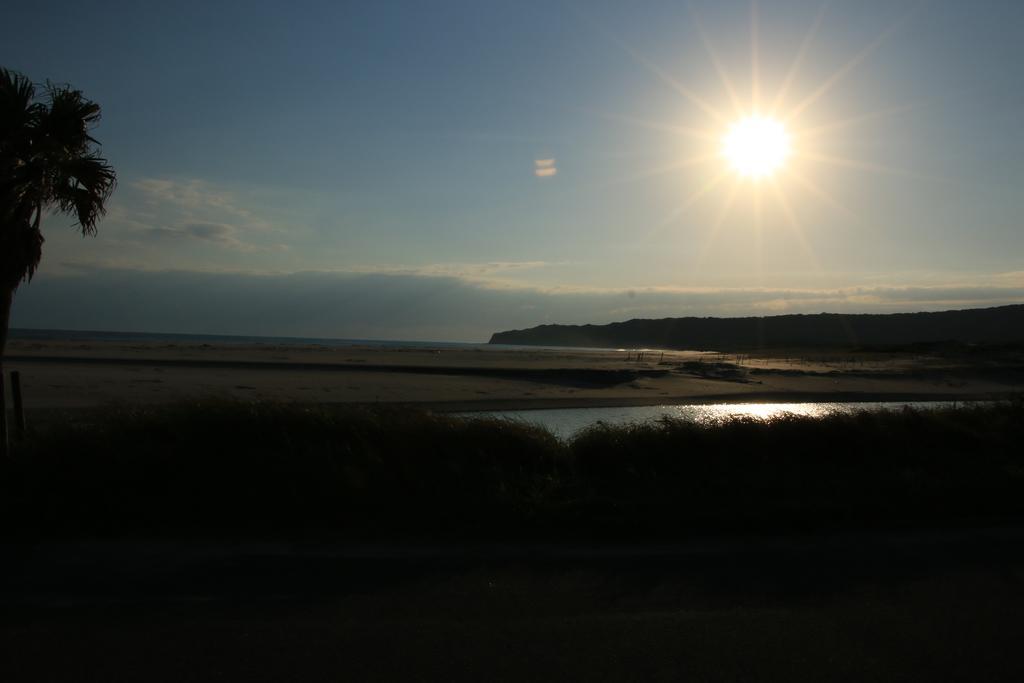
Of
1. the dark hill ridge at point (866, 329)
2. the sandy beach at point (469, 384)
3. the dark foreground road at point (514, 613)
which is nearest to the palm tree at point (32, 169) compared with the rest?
the dark foreground road at point (514, 613)

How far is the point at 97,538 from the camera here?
21.9ft

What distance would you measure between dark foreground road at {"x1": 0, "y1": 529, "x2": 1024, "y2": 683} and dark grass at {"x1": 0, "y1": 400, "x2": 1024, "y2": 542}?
761 mm

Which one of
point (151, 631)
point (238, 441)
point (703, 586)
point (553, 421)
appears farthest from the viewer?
point (553, 421)

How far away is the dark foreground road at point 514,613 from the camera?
4.24m

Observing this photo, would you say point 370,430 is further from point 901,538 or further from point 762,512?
point 901,538

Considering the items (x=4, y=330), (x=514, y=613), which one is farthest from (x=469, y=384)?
(x=514, y=613)

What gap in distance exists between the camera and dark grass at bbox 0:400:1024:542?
7.29m

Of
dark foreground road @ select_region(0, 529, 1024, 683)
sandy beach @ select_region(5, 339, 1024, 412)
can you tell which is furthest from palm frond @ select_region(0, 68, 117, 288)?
sandy beach @ select_region(5, 339, 1024, 412)

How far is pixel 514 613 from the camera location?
5062 millimetres

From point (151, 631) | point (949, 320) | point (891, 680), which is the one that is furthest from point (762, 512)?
point (949, 320)

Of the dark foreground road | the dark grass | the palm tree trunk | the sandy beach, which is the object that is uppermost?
the palm tree trunk

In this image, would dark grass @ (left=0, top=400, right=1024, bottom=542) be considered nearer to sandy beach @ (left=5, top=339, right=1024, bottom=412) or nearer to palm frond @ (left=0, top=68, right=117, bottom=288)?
palm frond @ (left=0, top=68, right=117, bottom=288)

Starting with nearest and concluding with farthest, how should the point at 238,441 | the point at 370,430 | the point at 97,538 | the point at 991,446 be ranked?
1. the point at 97,538
2. the point at 238,441
3. the point at 370,430
4. the point at 991,446

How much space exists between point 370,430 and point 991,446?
34.1ft
